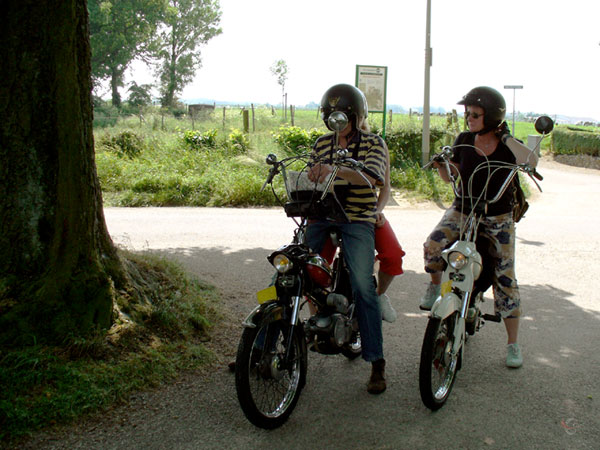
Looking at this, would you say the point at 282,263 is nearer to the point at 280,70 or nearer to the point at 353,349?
the point at 353,349

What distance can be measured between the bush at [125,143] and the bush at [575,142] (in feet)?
49.4

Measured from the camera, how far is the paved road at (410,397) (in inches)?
128

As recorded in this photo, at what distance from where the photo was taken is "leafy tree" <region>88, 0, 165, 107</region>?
4750cm

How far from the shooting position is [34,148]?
3.91 metres

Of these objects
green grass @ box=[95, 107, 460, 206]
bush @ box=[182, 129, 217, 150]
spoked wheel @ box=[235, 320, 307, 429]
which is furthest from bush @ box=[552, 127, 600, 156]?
spoked wheel @ box=[235, 320, 307, 429]

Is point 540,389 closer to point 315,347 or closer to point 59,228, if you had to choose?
point 315,347

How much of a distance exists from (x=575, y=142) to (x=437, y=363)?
2029 centimetres

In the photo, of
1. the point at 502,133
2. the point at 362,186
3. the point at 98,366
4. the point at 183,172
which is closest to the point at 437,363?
the point at 362,186

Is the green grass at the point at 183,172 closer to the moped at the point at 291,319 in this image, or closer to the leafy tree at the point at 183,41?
the moped at the point at 291,319

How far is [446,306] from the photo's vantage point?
358 centimetres

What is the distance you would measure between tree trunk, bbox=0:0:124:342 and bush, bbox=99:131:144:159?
1266 centimetres

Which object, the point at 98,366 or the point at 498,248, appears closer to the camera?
the point at 98,366

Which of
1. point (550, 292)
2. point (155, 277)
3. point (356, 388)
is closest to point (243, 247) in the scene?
point (155, 277)

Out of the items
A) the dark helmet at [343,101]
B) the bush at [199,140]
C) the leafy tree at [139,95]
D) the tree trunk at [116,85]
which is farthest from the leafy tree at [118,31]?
the dark helmet at [343,101]
